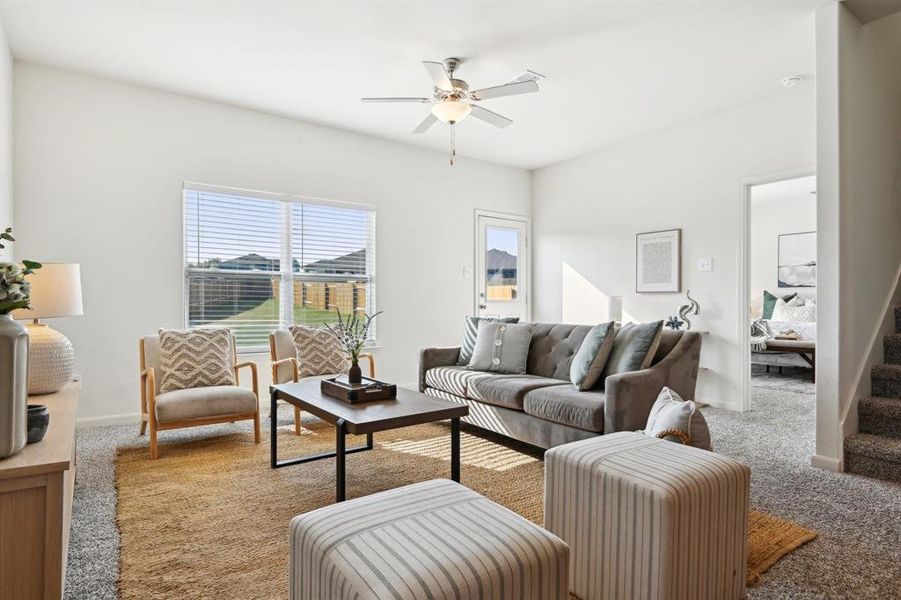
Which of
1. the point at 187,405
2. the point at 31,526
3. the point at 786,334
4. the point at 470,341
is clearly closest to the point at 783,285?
the point at 786,334

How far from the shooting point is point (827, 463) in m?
3.04

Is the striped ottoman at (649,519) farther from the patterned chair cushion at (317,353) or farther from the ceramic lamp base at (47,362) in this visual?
the patterned chair cushion at (317,353)

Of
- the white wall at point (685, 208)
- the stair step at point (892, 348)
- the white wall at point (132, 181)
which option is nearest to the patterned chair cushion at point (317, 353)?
the white wall at point (132, 181)

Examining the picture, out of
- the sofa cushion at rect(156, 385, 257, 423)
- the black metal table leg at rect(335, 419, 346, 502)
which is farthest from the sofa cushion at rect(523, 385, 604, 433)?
the sofa cushion at rect(156, 385, 257, 423)

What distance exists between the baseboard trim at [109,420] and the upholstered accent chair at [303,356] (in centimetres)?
120

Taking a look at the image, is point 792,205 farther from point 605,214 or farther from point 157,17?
point 157,17

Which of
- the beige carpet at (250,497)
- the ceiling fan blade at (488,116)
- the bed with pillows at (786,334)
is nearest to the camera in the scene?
the beige carpet at (250,497)

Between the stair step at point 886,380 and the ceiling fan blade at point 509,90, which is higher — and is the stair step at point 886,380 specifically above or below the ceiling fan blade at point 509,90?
below

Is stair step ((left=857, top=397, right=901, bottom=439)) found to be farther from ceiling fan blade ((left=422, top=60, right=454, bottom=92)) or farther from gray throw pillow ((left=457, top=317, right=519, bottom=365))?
ceiling fan blade ((left=422, top=60, right=454, bottom=92))

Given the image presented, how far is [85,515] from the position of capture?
240 centimetres

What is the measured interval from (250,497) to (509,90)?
2.95 meters

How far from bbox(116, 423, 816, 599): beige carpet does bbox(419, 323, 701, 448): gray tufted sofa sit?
0.76 feet

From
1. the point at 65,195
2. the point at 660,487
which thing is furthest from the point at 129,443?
the point at 660,487

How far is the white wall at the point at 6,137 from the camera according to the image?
10.8ft
